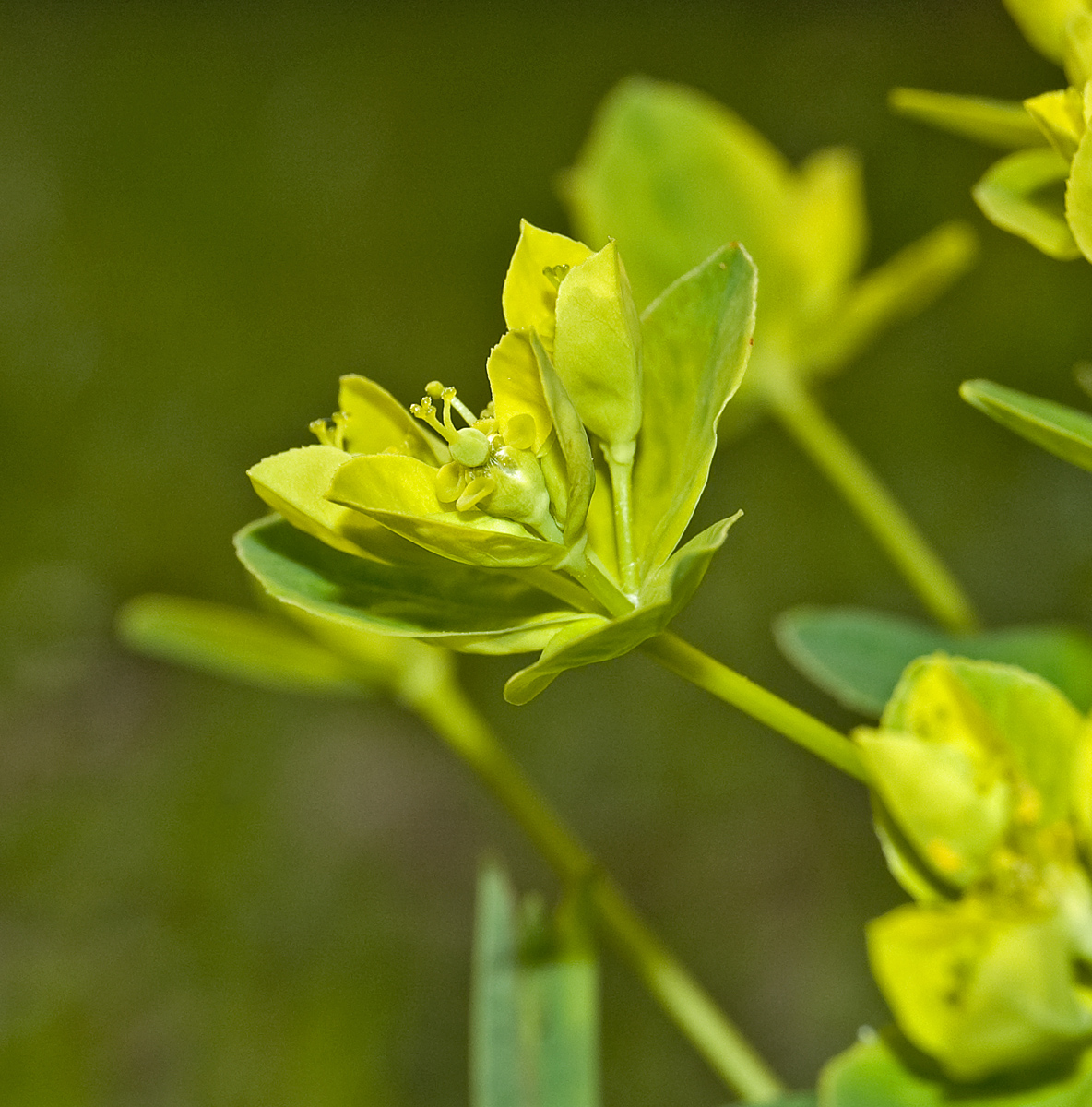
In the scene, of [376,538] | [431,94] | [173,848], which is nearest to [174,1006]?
[173,848]

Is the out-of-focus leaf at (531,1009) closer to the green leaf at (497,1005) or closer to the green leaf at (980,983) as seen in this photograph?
the green leaf at (497,1005)

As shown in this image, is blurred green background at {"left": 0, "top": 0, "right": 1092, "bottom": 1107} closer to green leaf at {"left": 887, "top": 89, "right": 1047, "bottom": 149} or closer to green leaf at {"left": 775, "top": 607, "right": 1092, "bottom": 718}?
green leaf at {"left": 775, "top": 607, "right": 1092, "bottom": 718}

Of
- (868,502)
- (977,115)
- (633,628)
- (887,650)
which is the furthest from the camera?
(868,502)

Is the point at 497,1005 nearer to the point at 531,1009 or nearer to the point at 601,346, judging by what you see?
the point at 531,1009

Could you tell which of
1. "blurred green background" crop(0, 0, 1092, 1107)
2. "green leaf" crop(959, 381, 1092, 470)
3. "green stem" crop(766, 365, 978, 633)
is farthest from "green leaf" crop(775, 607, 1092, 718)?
"blurred green background" crop(0, 0, 1092, 1107)

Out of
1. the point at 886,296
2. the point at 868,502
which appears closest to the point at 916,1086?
the point at 868,502

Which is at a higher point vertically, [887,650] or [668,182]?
[668,182]

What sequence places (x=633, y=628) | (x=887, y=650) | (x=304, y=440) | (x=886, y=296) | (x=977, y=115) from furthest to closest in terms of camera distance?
(x=304, y=440) → (x=886, y=296) → (x=887, y=650) → (x=977, y=115) → (x=633, y=628)

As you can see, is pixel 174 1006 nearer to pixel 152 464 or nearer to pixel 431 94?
pixel 152 464

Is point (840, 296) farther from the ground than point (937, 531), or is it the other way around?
point (840, 296)
